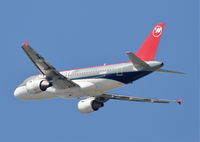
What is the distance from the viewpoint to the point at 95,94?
229 feet

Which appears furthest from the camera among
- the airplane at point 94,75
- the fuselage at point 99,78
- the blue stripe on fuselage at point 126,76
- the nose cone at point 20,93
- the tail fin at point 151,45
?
the nose cone at point 20,93

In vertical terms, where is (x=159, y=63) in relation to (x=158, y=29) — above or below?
below

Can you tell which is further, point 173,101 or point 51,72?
point 173,101

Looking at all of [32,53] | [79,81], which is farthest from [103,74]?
[32,53]

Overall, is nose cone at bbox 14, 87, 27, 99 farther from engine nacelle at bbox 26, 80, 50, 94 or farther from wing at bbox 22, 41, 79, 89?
wing at bbox 22, 41, 79, 89

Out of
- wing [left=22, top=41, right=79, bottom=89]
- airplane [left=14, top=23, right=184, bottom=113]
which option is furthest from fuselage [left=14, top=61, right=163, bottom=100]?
wing [left=22, top=41, right=79, bottom=89]

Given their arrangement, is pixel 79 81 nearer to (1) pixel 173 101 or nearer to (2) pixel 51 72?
(2) pixel 51 72

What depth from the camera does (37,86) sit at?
68.0 meters

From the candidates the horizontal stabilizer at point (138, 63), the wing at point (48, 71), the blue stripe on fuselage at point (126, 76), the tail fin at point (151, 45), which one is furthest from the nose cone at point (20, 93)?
the horizontal stabilizer at point (138, 63)

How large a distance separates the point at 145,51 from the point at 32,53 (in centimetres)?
1092

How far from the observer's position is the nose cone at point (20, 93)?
240 feet

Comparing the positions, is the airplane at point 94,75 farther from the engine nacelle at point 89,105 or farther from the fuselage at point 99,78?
the engine nacelle at point 89,105

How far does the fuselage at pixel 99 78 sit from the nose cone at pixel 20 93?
2.14m

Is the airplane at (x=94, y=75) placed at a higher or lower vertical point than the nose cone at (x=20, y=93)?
lower
